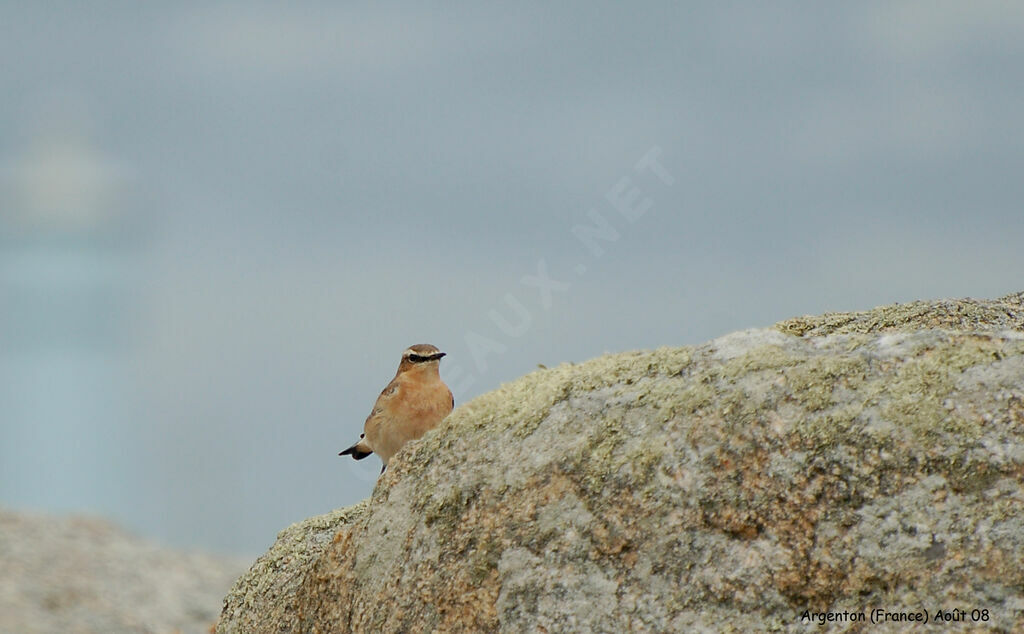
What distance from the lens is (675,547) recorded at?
4473 mm

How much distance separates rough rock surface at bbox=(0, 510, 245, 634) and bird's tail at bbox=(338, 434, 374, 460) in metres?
8.23

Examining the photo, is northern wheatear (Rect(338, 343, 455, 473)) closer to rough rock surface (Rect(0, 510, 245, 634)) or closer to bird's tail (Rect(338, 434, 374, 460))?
bird's tail (Rect(338, 434, 374, 460))

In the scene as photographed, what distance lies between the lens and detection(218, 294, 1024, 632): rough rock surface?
417cm

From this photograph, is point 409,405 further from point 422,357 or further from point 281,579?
point 281,579

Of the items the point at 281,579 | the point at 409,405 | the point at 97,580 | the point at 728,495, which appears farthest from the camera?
the point at 97,580

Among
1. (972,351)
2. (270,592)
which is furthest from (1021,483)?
(270,592)

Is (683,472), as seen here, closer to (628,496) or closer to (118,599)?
(628,496)

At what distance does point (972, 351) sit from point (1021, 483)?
0.71 metres

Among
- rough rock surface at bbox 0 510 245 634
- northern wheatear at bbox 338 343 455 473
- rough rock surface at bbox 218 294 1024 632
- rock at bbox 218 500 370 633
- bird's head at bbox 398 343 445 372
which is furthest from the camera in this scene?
rough rock surface at bbox 0 510 245 634

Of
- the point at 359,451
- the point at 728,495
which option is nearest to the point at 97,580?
the point at 359,451

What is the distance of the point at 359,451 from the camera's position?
25.8ft

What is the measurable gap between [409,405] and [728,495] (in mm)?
3021

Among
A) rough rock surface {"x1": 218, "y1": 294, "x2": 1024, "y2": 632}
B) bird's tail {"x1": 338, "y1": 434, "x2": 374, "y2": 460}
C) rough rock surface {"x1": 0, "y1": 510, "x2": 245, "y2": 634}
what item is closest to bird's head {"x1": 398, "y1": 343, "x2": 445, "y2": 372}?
bird's tail {"x1": 338, "y1": 434, "x2": 374, "y2": 460}

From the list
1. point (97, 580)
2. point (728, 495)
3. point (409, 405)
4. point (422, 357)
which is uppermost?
point (97, 580)
